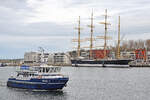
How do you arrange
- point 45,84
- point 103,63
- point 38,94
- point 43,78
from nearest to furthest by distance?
point 38,94 → point 43,78 → point 45,84 → point 103,63

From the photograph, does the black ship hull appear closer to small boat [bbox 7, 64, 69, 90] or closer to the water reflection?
small boat [bbox 7, 64, 69, 90]

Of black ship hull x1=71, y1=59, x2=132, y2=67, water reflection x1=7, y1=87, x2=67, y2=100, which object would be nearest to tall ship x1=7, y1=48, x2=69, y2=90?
water reflection x1=7, y1=87, x2=67, y2=100

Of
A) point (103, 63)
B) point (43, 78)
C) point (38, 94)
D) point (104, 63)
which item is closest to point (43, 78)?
point (43, 78)

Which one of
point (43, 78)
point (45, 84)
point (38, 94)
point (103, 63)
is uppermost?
point (103, 63)

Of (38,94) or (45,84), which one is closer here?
(38,94)

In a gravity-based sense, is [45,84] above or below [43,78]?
below

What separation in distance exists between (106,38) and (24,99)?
497 ft

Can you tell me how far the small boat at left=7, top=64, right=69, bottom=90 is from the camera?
47.6m

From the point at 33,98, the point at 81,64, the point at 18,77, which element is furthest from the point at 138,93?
the point at 81,64

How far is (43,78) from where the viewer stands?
47.8 meters

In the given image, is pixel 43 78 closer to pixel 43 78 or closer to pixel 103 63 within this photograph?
pixel 43 78

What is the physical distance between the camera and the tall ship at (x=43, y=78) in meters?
47.6

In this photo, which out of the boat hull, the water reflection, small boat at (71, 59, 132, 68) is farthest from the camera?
small boat at (71, 59, 132, 68)

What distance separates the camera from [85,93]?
49.3 metres
